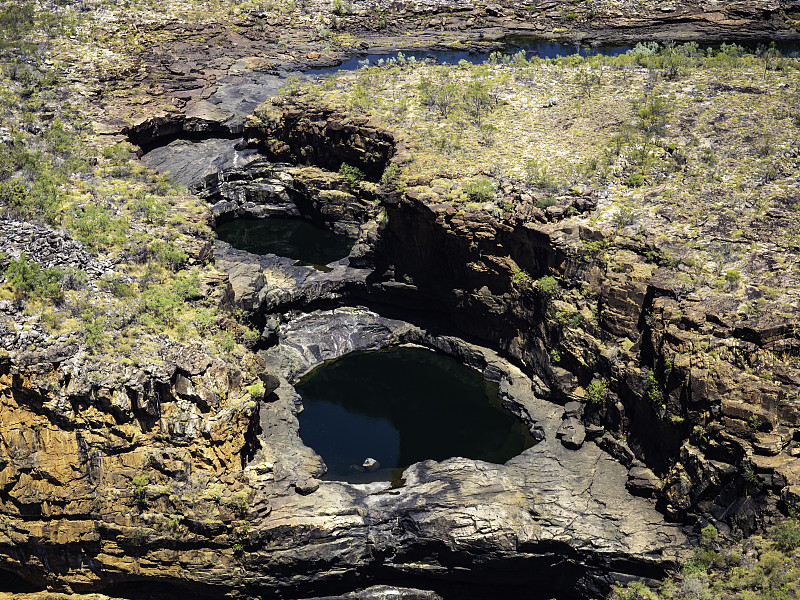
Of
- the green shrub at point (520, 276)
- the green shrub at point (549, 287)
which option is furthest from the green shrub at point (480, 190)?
the green shrub at point (549, 287)

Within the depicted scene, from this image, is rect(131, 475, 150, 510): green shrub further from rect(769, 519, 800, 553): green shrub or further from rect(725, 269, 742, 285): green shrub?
Result: rect(725, 269, 742, 285): green shrub

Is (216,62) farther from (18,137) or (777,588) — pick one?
(777,588)

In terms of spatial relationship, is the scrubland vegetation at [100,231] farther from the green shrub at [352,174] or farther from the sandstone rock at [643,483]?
the sandstone rock at [643,483]

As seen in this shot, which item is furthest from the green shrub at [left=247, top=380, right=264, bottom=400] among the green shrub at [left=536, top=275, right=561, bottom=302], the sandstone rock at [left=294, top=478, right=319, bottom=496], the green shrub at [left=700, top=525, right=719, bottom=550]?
the green shrub at [left=700, top=525, right=719, bottom=550]

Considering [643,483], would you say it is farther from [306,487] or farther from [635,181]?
[635,181]

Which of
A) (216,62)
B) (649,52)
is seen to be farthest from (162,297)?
(649,52)

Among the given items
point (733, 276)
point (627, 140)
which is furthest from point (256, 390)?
point (627, 140)
